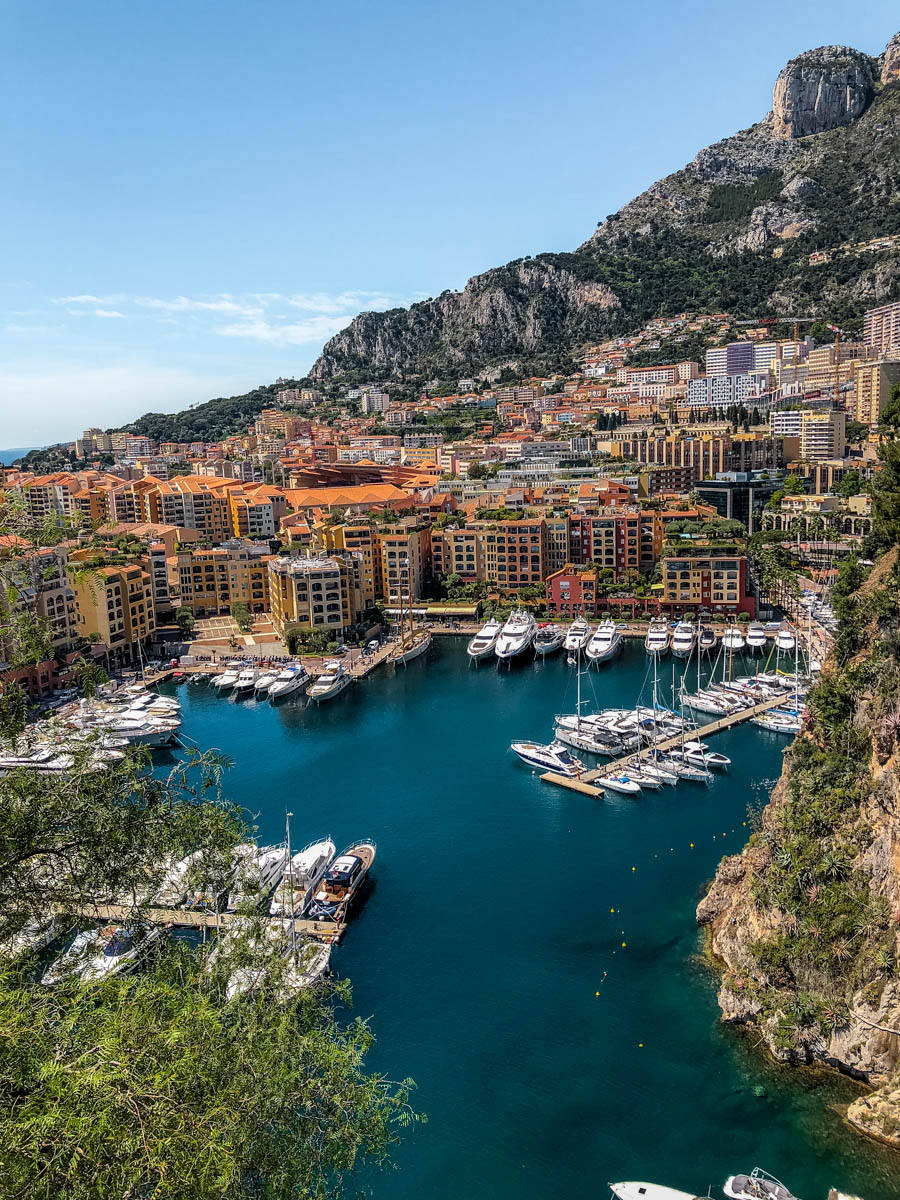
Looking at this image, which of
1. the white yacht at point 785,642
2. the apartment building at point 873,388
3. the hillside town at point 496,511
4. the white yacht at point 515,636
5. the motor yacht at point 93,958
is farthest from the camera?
the apartment building at point 873,388

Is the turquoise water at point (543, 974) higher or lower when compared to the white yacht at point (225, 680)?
lower

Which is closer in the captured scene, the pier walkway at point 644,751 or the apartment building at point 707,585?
the pier walkway at point 644,751

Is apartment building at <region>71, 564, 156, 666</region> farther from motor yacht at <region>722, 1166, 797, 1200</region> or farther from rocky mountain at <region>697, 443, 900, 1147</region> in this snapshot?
motor yacht at <region>722, 1166, 797, 1200</region>

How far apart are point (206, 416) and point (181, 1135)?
129 metres

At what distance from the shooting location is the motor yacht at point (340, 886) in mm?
18859

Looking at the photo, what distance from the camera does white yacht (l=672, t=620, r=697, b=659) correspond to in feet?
123

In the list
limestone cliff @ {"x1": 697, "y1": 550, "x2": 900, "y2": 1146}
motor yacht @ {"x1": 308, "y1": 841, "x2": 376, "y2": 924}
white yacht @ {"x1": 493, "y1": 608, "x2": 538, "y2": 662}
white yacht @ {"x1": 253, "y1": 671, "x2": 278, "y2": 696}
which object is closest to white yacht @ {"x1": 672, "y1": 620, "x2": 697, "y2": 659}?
white yacht @ {"x1": 493, "y1": 608, "x2": 538, "y2": 662}

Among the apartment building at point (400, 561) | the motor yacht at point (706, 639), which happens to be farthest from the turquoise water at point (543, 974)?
the apartment building at point (400, 561)

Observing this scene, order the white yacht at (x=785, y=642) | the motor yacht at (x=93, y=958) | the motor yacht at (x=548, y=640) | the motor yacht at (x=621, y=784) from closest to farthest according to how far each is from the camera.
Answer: the motor yacht at (x=93, y=958) → the motor yacht at (x=621, y=784) → the white yacht at (x=785, y=642) → the motor yacht at (x=548, y=640)

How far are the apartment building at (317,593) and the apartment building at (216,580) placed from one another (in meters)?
4.97

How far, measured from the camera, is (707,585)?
42.0m

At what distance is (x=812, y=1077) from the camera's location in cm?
1362

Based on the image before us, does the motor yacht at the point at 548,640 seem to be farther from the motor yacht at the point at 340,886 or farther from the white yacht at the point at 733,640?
the motor yacht at the point at 340,886

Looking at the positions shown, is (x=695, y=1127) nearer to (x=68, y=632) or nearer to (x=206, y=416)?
(x=68, y=632)
